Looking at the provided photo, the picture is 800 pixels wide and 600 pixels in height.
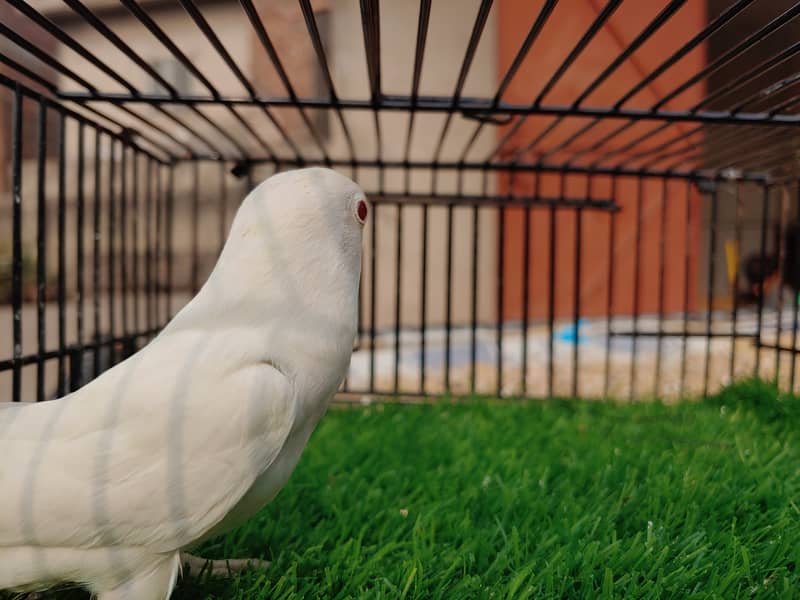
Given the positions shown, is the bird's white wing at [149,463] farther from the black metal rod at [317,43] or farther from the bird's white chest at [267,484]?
the black metal rod at [317,43]

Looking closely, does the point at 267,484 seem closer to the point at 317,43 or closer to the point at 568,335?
the point at 317,43

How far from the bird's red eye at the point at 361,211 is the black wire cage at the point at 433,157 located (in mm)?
338

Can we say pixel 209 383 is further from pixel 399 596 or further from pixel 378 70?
pixel 378 70

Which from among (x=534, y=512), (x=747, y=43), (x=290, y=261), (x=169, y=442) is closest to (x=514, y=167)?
(x=747, y=43)

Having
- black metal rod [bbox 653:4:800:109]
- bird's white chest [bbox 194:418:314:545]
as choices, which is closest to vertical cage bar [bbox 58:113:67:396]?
bird's white chest [bbox 194:418:314:545]

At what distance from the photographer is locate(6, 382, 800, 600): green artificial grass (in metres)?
1.03

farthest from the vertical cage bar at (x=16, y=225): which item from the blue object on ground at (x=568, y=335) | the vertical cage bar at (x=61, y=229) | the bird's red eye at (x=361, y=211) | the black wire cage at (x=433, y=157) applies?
the blue object on ground at (x=568, y=335)

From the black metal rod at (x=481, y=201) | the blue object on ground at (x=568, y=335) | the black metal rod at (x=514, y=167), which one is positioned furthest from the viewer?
the blue object on ground at (x=568, y=335)

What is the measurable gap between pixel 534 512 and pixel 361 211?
855mm

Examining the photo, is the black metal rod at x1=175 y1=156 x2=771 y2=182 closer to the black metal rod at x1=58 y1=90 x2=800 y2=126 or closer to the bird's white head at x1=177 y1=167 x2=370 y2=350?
the black metal rod at x1=58 y1=90 x2=800 y2=126

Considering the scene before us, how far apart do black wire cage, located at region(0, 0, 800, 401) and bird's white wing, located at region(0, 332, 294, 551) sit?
0.60m

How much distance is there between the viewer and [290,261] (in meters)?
0.90

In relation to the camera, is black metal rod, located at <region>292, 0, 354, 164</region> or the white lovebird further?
black metal rod, located at <region>292, 0, 354, 164</region>

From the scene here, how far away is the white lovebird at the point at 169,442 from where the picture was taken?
0.77 meters
